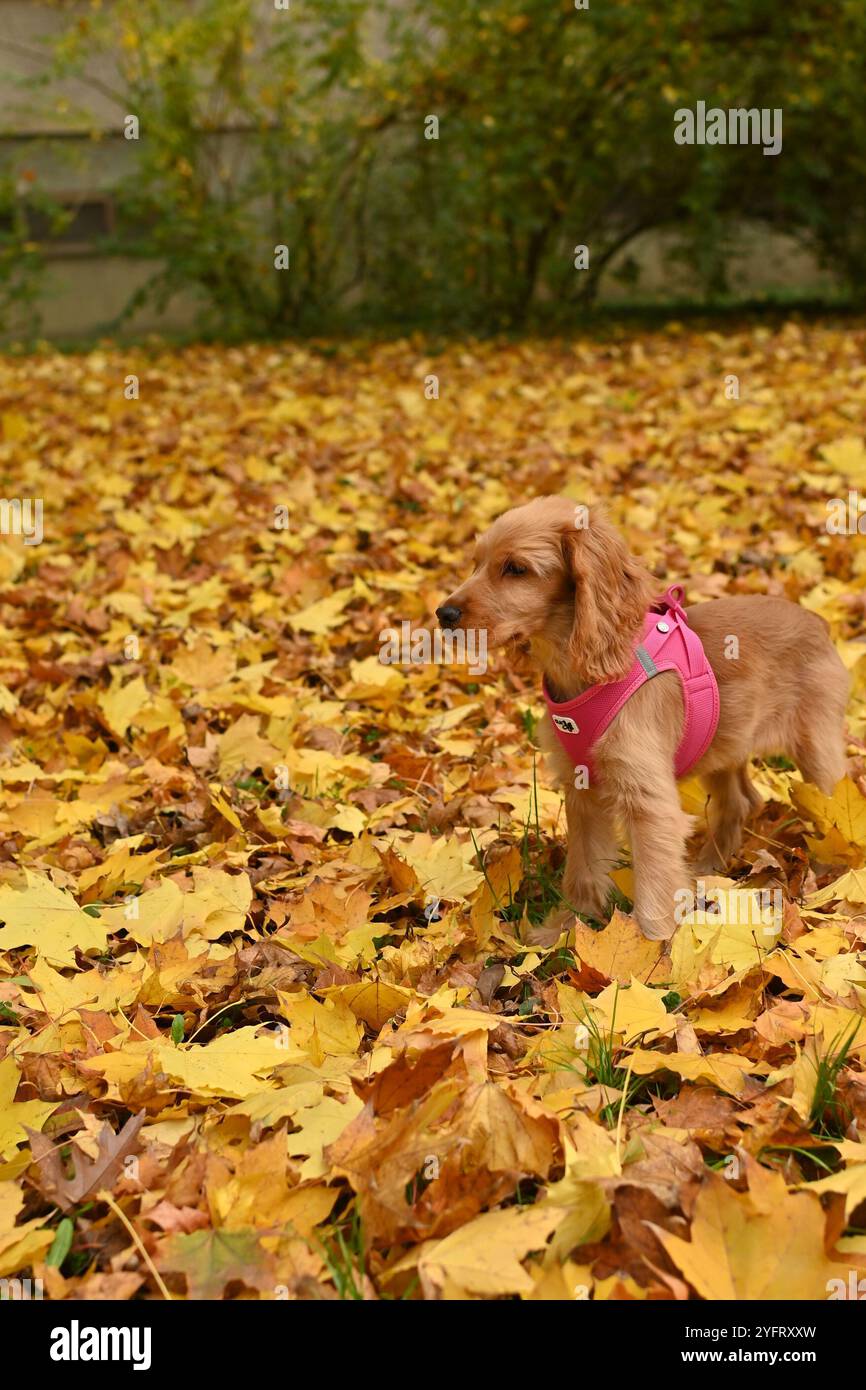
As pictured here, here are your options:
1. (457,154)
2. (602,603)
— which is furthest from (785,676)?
(457,154)

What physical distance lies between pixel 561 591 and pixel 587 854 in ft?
2.20

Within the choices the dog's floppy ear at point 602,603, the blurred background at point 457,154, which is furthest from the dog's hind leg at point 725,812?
the blurred background at point 457,154

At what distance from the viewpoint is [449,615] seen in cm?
289

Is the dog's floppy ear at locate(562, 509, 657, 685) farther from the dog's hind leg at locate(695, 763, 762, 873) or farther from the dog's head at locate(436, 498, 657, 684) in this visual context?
the dog's hind leg at locate(695, 763, 762, 873)

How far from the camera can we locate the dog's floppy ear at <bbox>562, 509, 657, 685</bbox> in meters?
2.88

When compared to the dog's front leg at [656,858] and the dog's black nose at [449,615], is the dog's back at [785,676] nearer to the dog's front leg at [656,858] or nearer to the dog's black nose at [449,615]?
the dog's front leg at [656,858]

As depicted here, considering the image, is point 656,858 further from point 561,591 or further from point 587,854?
point 561,591

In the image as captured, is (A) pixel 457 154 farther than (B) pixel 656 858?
Yes

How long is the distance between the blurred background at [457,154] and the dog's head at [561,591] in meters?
11.0

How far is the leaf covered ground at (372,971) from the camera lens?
1.94 m

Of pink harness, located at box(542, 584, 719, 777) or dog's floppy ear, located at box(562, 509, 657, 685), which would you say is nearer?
dog's floppy ear, located at box(562, 509, 657, 685)

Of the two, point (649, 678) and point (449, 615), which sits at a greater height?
point (449, 615)

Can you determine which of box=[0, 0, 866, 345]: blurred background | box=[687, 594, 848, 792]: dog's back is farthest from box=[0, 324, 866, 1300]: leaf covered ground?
box=[0, 0, 866, 345]: blurred background
